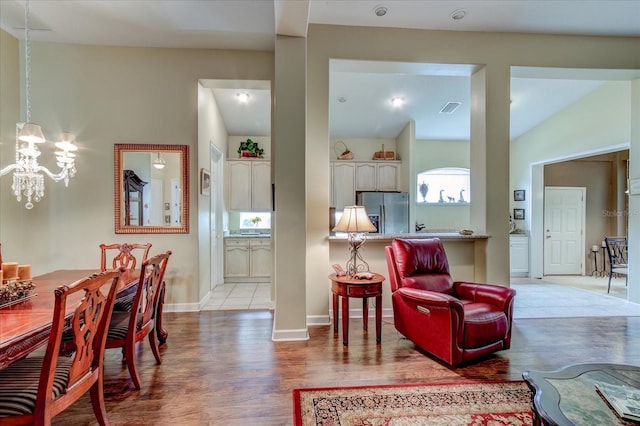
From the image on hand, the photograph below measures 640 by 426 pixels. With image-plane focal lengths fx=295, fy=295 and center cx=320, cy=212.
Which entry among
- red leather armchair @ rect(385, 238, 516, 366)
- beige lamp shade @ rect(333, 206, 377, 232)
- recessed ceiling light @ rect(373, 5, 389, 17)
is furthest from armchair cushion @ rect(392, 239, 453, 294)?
recessed ceiling light @ rect(373, 5, 389, 17)

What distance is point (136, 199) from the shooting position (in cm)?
382

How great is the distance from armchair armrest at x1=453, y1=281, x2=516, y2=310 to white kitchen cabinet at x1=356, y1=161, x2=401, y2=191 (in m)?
3.40

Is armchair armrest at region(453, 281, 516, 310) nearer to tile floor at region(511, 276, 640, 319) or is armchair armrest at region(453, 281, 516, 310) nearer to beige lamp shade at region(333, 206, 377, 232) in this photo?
beige lamp shade at region(333, 206, 377, 232)

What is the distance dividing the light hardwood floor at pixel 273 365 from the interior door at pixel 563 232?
3.00 m

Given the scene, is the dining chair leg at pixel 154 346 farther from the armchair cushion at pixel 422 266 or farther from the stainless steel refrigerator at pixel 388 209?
the stainless steel refrigerator at pixel 388 209

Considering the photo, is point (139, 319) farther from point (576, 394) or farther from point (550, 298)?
point (550, 298)

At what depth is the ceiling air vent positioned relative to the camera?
5201mm

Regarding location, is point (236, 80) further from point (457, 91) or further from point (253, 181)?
point (457, 91)

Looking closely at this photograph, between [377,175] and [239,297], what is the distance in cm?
362

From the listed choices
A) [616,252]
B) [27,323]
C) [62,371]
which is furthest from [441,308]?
[616,252]

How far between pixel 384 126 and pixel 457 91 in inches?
58.5

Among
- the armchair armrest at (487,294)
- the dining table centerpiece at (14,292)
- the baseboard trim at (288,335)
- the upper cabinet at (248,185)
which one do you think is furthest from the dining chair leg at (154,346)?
the upper cabinet at (248,185)

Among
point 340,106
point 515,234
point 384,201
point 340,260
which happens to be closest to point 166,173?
point 340,260

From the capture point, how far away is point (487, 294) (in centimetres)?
276
